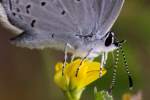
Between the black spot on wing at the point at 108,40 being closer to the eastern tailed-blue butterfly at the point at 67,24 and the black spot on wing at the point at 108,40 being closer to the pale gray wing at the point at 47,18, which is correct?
the eastern tailed-blue butterfly at the point at 67,24

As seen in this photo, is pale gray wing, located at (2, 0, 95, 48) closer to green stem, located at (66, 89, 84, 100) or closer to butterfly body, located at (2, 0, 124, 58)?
butterfly body, located at (2, 0, 124, 58)

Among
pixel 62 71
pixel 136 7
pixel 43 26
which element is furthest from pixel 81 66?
pixel 136 7

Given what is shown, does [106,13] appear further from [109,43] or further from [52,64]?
[52,64]

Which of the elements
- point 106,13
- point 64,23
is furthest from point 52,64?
point 106,13

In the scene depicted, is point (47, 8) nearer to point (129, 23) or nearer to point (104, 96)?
point (104, 96)

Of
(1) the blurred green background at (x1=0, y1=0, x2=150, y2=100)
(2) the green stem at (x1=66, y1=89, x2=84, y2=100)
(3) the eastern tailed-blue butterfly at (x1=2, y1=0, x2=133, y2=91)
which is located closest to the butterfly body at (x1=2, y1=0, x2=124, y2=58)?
(3) the eastern tailed-blue butterfly at (x1=2, y1=0, x2=133, y2=91)

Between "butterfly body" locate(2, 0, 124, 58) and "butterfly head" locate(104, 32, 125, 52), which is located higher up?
"butterfly body" locate(2, 0, 124, 58)
